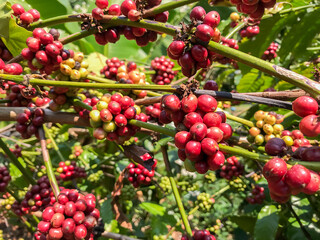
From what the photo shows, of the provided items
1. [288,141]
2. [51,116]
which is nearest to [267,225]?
[288,141]

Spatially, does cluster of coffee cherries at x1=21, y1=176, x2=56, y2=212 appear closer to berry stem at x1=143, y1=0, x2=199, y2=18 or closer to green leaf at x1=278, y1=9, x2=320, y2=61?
berry stem at x1=143, y1=0, x2=199, y2=18

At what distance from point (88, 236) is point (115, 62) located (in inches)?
70.6

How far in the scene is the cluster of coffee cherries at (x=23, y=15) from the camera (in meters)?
1.72

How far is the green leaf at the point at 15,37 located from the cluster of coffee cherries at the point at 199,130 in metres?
1.08

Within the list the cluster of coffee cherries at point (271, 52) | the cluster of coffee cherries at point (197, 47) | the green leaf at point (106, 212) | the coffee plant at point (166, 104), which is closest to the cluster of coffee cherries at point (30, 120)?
the coffee plant at point (166, 104)

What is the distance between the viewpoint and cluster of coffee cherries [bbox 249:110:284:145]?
1.85 meters

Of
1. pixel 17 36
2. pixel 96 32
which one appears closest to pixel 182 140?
pixel 96 32

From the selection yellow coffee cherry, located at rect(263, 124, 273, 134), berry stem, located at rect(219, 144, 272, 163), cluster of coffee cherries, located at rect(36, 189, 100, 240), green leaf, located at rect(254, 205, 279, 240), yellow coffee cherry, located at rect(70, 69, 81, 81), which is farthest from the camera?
green leaf, located at rect(254, 205, 279, 240)

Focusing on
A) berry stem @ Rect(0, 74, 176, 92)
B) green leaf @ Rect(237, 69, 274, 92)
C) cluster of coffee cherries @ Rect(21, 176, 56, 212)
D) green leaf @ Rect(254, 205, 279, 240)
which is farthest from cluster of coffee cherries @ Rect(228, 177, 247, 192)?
berry stem @ Rect(0, 74, 176, 92)

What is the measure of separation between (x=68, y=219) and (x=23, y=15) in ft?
4.02

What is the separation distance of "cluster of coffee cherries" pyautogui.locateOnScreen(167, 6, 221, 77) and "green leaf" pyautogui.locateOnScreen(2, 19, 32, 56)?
40.1 inches

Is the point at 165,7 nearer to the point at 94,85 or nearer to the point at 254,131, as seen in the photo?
the point at 94,85

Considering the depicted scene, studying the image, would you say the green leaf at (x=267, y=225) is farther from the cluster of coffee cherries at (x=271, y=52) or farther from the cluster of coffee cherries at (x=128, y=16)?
the cluster of coffee cherries at (x=128, y=16)

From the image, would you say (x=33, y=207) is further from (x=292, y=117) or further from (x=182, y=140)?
(x=292, y=117)
